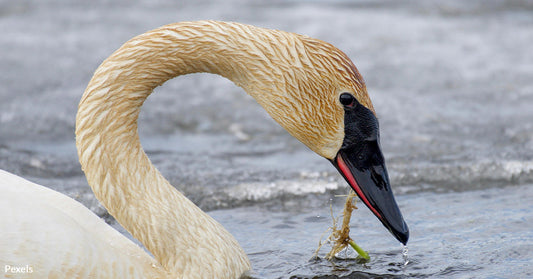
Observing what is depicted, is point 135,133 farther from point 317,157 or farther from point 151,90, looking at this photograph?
point 317,157

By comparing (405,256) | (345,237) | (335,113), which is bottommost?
(405,256)

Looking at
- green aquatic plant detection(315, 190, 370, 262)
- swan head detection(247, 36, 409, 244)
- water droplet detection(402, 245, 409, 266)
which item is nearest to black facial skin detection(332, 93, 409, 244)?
swan head detection(247, 36, 409, 244)

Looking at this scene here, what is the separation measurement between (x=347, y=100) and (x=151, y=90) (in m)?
0.96

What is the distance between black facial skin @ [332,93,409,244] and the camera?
3416 mm

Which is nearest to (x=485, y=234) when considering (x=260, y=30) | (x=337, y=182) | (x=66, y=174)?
(x=337, y=182)

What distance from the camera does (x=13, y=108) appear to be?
8.27m

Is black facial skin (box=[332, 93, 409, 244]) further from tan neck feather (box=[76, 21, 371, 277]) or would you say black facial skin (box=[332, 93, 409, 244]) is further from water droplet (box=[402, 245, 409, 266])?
water droplet (box=[402, 245, 409, 266])

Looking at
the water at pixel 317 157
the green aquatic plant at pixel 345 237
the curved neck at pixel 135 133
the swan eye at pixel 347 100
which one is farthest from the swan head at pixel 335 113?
the water at pixel 317 157

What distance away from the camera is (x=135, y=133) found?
3.75 m

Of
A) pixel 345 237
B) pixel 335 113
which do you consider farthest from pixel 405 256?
pixel 335 113

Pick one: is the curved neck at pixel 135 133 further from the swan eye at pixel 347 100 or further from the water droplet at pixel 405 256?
the water droplet at pixel 405 256

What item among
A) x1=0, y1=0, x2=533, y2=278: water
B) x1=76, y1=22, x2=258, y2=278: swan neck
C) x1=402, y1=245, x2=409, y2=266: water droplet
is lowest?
x1=0, y1=0, x2=533, y2=278: water

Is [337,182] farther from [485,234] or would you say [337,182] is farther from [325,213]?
[485,234]

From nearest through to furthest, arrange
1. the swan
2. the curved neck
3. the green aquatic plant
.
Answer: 1. the swan
2. the curved neck
3. the green aquatic plant
